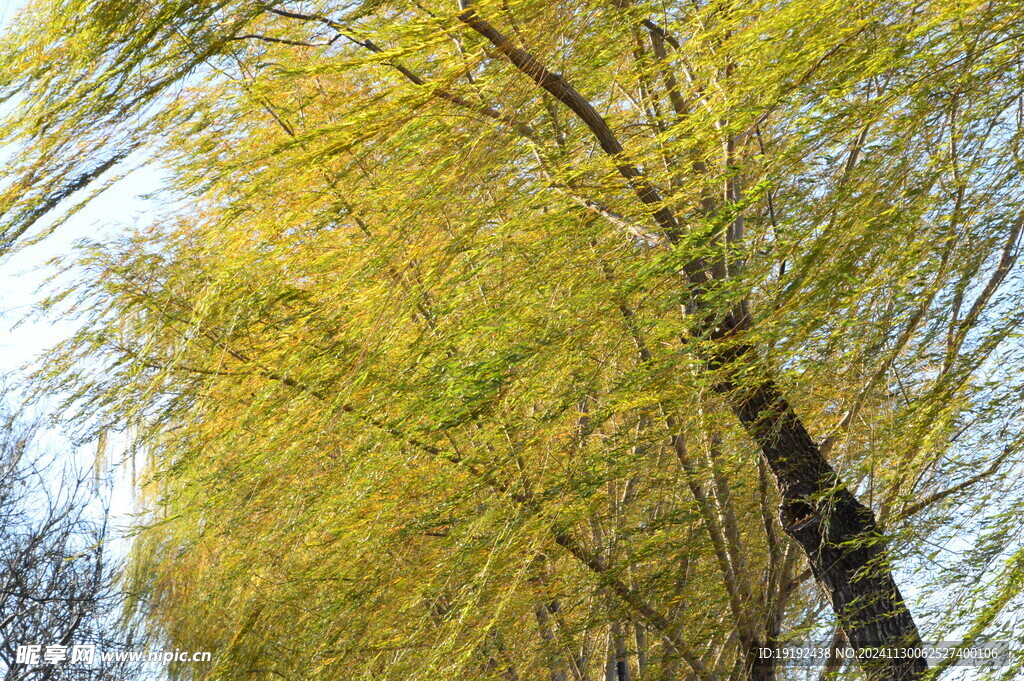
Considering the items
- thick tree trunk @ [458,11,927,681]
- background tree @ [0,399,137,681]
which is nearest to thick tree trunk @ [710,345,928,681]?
thick tree trunk @ [458,11,927,681]

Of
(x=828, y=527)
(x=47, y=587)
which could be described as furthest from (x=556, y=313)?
(x=47, y=587)

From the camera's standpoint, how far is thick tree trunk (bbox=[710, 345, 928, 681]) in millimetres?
2529

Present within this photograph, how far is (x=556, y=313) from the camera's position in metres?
2.34

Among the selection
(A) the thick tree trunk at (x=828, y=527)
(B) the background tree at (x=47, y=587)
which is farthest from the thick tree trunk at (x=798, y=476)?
(B) the background tree at (x=47, y=587)

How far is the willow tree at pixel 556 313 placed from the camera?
194 cm

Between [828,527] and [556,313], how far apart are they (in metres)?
0.93

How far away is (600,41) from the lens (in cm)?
257

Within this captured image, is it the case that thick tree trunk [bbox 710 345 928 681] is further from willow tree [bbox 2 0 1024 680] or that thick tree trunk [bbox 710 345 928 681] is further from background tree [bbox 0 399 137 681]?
background tree [bbox 0 399 137 681]

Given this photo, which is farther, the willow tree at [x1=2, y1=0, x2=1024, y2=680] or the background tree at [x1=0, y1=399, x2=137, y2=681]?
the background tree at [x1=0, y1=399, x2=137, y2=681]

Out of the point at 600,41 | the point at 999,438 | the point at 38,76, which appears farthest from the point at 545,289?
the point at 38,76

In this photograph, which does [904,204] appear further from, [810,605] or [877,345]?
[810,605]

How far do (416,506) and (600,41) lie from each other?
5.07ft

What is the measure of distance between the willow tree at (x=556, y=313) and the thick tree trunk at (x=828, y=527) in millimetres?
19

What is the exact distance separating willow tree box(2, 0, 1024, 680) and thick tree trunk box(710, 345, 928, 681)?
0.06ft
